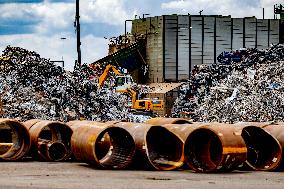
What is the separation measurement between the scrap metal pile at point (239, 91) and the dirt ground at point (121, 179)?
1065cm

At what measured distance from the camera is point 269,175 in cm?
1202

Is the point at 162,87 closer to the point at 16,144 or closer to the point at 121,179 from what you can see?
the point at 16,144

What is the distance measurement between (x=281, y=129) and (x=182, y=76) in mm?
39703

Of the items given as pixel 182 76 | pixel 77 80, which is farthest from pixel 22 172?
pixel 182 76

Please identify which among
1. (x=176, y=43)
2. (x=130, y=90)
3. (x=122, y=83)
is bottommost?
(x=130, y=90)

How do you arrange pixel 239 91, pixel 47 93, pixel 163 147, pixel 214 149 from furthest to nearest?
pixel 47 93 → pixel 239 91 → pixel 163 147 → pixel 214 149

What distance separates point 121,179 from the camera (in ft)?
35.7

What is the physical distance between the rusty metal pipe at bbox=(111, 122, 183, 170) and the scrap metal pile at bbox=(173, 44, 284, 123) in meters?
9.29

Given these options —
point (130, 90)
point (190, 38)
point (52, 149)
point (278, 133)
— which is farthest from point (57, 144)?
point (190, 38)

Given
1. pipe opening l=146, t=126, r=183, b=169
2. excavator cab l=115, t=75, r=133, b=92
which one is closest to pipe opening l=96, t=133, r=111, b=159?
pipe opening l=146, t=126, r=183, b=169

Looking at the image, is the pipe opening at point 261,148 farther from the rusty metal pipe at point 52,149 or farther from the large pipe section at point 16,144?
the large pipe section at point 16,144

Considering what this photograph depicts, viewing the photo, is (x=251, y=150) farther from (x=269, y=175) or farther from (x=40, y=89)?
(x=40, y=89)

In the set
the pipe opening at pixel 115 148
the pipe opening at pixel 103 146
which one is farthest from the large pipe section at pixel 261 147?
the pipe opening at pixel 103 146

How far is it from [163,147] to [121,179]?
9.91 ft
